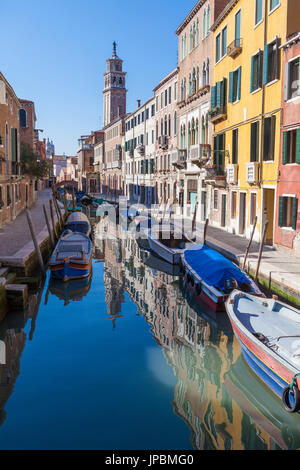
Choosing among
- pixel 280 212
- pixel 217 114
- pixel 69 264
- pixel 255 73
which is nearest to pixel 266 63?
pixel 255 73

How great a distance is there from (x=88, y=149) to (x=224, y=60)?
6070 cm

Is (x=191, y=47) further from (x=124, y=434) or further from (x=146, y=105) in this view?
(x=124, y=434)

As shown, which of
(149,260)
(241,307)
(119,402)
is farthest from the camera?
(149,260)

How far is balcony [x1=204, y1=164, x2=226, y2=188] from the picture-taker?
21891 mm

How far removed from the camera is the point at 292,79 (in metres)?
14.5

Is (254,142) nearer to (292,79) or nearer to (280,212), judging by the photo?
(292,79)

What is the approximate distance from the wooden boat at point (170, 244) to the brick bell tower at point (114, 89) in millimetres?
53477

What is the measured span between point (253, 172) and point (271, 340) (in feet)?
34.0

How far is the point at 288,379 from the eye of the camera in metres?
6.75

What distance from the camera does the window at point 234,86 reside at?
19.4 metres

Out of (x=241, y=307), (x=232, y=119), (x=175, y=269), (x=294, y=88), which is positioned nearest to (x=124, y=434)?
(x=241, y=307)

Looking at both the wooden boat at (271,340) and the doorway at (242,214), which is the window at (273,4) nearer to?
the doorway at (242,214)

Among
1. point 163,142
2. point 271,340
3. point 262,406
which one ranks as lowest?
point 262,406

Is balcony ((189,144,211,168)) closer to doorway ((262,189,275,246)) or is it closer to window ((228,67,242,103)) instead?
window ((228,67,242,103))
